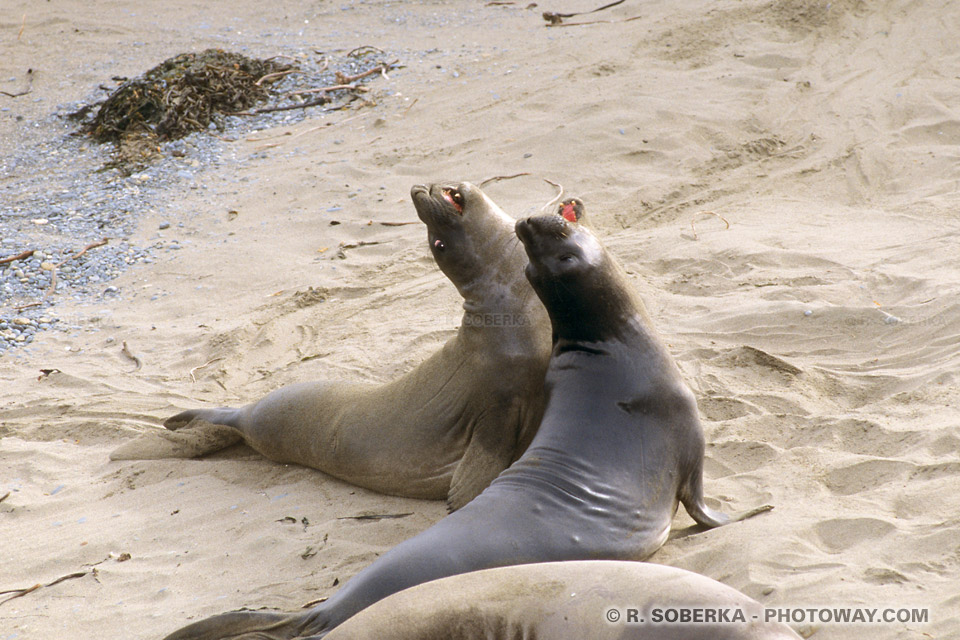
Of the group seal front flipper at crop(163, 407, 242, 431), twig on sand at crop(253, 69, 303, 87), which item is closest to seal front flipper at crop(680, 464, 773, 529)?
seal front flipper at crop(163, 407, 242, 431)

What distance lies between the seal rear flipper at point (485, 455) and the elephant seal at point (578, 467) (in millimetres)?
322

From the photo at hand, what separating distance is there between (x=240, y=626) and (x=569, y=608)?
1143 millimetres

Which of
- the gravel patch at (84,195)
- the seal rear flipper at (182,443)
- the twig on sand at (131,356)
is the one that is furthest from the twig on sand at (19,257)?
the seal rear flipper at (182,443)

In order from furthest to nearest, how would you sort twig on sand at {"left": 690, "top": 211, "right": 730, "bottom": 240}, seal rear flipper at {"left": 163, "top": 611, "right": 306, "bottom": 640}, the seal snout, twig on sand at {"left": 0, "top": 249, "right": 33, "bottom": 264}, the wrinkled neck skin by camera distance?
twig on sand at {"left": 0, "top": 249, "right": 33, "bottom": 264} < twig on sand at {"left": 690, "top": 211, "right": 730, "bottom": 240} < the seal snout < the wrinkled neck skin < seal rear flipper at {"left": 163, "top": 611, "right": 306, "bottom": 640}

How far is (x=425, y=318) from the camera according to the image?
5938mm

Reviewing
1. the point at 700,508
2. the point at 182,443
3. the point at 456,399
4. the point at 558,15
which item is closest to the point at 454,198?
the point at 456,399

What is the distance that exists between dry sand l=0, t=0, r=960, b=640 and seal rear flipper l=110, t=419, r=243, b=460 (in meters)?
0.09

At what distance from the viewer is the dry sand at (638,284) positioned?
351 centimetres

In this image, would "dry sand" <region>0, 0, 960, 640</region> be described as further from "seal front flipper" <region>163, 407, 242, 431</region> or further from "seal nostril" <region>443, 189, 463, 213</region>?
"seal nostril" <region>443, 189, 463, 213</region>

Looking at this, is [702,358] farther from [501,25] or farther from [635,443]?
[501,25]

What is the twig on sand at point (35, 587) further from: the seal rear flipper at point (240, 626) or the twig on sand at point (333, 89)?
the twig on sand at point (333, 89)

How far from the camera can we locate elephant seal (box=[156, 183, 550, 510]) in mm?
3930

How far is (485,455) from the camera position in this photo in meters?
3.88

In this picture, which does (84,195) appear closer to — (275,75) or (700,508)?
(275,75)
